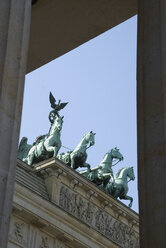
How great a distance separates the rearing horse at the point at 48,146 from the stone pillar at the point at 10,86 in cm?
5060

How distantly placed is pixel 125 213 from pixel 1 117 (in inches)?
1995

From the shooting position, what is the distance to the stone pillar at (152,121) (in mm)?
11750

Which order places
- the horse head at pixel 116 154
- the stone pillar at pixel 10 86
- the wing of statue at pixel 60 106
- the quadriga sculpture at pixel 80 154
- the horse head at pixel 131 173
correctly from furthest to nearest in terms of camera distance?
the horse head at pixel 131 173 < the horse head at pixel 116 154 < the wing of statue at pixel 60 106 < the quadriga sculpture at pixel 80 154 < the stone pillar at pixel 10 86

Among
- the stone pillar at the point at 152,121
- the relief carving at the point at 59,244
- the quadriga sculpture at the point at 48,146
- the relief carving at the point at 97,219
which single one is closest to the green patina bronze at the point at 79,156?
the quadriga sculpture at the point at 48,146

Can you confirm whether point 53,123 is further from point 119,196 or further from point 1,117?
point 1,117

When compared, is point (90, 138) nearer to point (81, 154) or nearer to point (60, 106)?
point (81, 154)

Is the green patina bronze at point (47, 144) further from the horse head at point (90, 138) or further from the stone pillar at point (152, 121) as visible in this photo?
the stone pillar at point (152, 121)

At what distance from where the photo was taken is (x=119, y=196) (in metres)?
68.2

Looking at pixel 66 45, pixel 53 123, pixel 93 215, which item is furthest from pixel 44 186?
pixel 66 45

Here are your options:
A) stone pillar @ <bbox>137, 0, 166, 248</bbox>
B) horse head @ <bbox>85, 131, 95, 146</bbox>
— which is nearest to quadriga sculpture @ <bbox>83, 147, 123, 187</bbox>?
horse head @ <bbox>85, 131, 95, 146</bbox>

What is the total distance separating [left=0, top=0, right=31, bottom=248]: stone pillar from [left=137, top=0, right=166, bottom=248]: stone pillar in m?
2.09

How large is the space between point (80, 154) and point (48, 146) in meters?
3.12

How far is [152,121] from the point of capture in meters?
12.8

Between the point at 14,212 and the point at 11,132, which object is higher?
the point at 14,212
